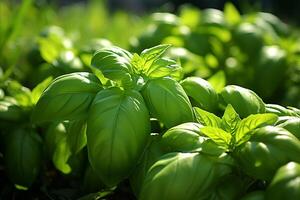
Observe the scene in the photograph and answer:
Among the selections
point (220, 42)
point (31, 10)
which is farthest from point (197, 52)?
point (31, 10)

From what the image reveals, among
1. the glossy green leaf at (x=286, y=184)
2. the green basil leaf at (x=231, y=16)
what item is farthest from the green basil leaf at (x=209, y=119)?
the green basil leaf at (x=231, y=16)

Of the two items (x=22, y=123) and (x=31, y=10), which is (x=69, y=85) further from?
(x=31, y=10)

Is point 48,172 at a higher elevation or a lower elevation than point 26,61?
lower

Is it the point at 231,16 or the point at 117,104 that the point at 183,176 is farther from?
the point at 231,16

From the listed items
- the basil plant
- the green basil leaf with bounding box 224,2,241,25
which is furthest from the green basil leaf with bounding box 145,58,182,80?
the green basil leaf with bounding box 224,2,241,25

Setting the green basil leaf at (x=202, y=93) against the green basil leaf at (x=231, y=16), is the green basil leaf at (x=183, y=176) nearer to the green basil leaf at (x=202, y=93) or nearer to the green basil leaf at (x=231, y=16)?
the green basil leaf at (x=202, y=93)

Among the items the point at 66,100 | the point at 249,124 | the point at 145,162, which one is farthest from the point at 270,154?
the point at 66,100

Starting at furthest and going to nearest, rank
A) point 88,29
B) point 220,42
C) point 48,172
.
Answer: point 88,29 → point 220,42 → point 48,172
